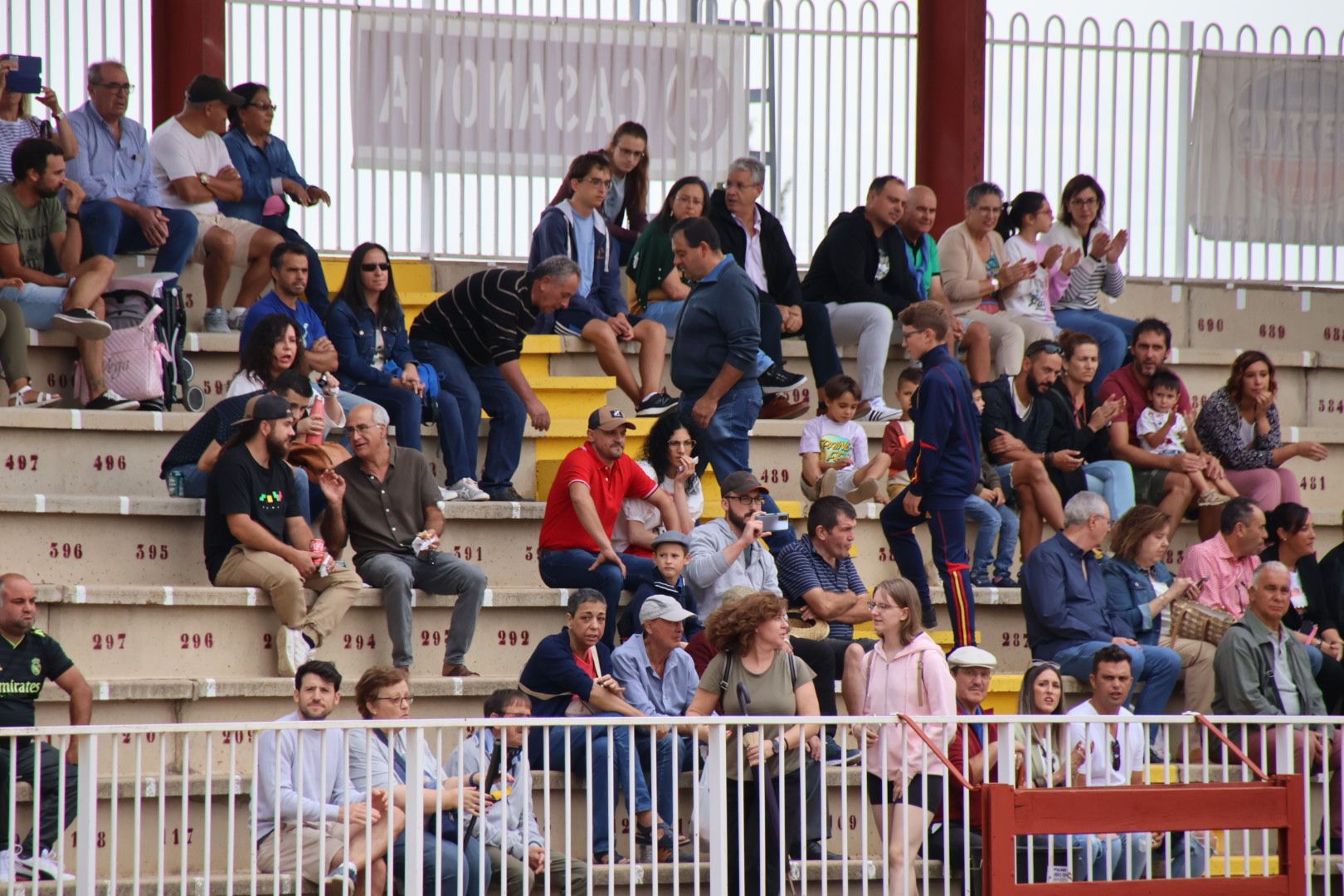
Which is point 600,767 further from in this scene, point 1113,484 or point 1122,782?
point 1113,484

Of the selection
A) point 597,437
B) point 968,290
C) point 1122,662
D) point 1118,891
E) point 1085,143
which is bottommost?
point 1118,891

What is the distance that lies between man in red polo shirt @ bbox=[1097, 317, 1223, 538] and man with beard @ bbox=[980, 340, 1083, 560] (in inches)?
13.3

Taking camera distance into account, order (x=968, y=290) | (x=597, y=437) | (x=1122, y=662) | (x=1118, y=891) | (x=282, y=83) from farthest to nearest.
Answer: (x=282, y=83) < (x=968, y=290) < (x=597, y=437) < (x=1122, y=662) < (x=1118, y=891)

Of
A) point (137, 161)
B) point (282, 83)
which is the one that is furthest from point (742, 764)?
point (282, 83)

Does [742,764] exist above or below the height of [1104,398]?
below

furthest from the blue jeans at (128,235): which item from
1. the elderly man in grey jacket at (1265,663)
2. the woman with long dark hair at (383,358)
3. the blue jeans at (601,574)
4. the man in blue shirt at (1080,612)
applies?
the elderly man in grey jacket at (1265,663)

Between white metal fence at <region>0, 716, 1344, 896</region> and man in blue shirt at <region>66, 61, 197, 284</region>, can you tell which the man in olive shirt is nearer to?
white metal fence at <region>0, 716, 1344, 896</region>

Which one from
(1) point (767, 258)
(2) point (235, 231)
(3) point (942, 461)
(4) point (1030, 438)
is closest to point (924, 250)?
(1) point (767, 258)

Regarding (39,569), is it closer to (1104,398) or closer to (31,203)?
(31,203)

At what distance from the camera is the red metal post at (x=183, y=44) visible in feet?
39.2

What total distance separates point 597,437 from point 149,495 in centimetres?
210

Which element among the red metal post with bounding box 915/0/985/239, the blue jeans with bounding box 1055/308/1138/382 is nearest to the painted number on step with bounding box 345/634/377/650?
the blue jeans with bounding box 1055/308/1138/382

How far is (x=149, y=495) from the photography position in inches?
369

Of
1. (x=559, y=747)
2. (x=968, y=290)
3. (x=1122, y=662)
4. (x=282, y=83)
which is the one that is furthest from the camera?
(x=282, y=83)
